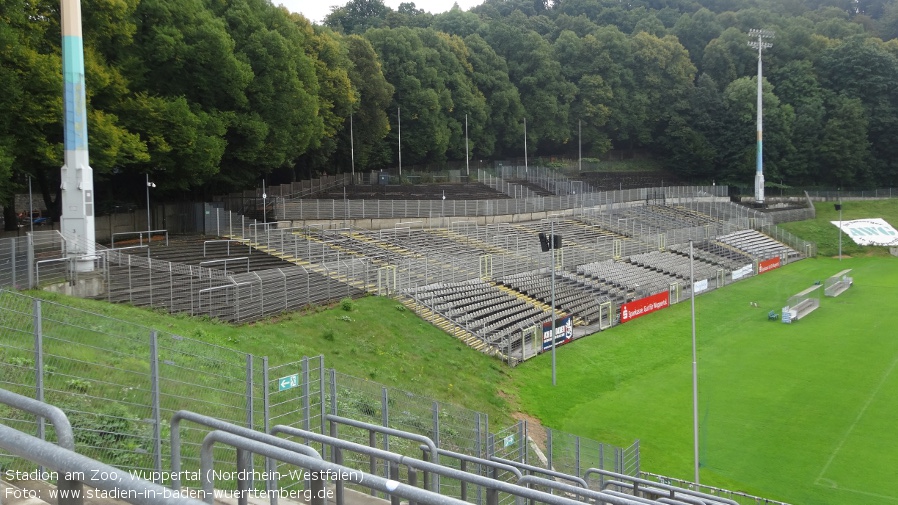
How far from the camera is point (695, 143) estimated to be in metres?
85.9

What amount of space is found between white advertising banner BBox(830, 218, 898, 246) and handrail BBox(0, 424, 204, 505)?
70.9m

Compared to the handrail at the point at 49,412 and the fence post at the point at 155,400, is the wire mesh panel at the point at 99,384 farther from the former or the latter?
the handrail at the point at 49,412

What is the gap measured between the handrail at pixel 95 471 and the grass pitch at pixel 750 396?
18481mm

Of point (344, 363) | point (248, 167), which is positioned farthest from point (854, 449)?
point (248, 167)

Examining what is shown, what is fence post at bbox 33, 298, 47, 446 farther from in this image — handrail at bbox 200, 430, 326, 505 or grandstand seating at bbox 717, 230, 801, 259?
grandstand seating at bbox 717, 230, 801, 259

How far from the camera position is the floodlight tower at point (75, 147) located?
22.6m

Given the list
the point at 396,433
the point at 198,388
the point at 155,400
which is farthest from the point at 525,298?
the point at 155,400

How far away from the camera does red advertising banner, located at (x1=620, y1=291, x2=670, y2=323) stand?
37.6 metres

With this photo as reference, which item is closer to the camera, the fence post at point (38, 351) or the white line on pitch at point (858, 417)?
the fence post at point (38, 351)

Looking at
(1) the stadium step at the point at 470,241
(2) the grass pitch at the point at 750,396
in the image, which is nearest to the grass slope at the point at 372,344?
(2) the grass pitch at the point at 750,396

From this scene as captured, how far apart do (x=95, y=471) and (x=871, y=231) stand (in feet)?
242

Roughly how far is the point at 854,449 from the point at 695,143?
226ft

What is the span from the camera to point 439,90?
68500mm

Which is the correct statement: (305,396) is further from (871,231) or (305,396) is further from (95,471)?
(871,231)
